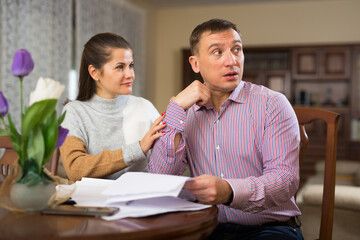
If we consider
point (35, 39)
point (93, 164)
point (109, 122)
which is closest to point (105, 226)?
point (93, 164)

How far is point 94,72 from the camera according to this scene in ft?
6.40

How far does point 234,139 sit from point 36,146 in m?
0.78

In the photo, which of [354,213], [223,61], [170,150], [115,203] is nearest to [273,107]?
[223,61]

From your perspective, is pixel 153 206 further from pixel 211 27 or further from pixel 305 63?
pixel 305 63

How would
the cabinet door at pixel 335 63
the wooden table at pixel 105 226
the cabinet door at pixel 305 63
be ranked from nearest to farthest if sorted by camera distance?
the wooden table at pixel 105 226 → the cabinet door at pixel 335 63 → the cabinet door at pixel 305 63

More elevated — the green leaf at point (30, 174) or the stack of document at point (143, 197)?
the green leaf at point (30, 174)

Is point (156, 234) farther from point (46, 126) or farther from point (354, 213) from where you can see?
point (354, 213)

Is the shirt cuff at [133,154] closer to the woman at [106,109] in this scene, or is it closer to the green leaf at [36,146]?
the woman at [106,109]

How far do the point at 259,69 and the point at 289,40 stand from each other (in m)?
0.67

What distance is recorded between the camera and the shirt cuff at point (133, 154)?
158 centimetres

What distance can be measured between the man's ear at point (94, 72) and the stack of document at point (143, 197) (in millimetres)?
937

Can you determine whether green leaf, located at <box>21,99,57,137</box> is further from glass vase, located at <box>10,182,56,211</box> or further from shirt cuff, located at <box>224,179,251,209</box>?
shirt cuff, located at <box>224,179,251,209</box>

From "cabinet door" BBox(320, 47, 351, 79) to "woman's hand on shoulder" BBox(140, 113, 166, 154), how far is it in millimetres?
5351

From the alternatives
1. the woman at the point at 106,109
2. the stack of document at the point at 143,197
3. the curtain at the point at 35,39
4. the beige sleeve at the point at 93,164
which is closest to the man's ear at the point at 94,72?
the woman at the point at 106,109
